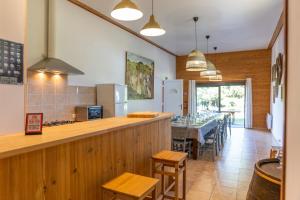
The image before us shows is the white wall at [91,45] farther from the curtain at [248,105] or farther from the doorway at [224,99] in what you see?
the curtain at [248,105]

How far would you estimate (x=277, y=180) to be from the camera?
4.47 ft

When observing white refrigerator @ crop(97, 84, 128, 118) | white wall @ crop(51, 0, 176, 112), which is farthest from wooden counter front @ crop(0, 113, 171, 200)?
white wall @ crop(51, 0, 176, 112)

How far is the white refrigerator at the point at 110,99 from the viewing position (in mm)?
4910

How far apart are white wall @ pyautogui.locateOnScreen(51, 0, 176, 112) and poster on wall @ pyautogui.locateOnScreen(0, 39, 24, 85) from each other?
1368 millimetres

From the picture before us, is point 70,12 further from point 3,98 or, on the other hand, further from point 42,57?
point 3,98

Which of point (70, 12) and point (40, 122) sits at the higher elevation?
point (70, 12)

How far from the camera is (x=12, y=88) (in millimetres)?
2521

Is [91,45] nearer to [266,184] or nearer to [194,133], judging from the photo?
[194,133]

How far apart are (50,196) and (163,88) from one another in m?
7.78

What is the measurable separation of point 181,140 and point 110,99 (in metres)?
1.78

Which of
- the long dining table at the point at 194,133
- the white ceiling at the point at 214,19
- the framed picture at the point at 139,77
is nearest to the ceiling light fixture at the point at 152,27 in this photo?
the white ceiling at the point at 214,19

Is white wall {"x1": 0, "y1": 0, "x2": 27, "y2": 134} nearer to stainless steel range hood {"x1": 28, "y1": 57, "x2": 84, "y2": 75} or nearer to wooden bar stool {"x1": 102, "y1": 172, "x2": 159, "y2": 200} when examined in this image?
stainless steel range hood {"x1": 28, "y1": 57, "x2": 84, "y2": 75}

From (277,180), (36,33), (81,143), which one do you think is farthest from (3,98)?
(277,180)

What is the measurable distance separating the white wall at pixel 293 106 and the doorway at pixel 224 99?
29.2 ft
